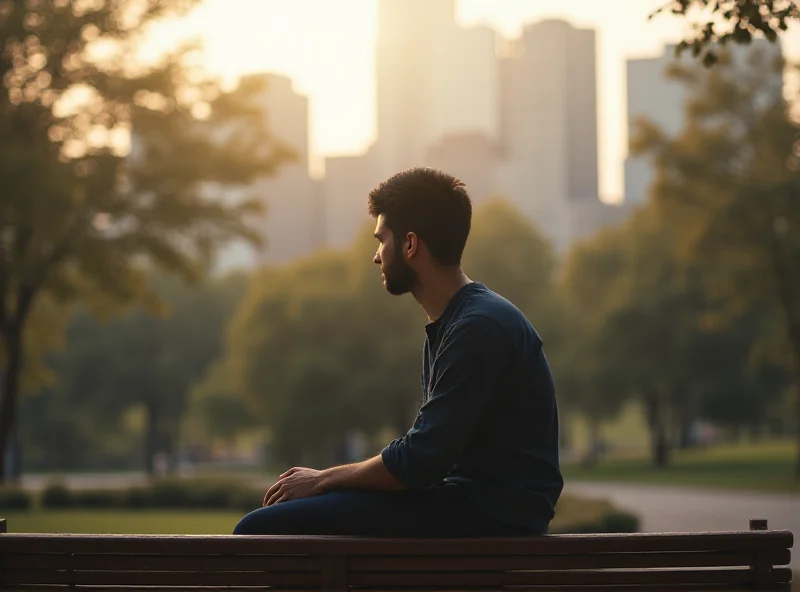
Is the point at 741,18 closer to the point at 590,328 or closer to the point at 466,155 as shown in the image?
the point at 590,328

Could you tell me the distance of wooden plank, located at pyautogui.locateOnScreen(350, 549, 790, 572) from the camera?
3885mm

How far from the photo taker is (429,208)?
417 centimetres

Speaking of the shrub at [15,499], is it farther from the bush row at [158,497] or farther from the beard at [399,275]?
the beard at [399,275]

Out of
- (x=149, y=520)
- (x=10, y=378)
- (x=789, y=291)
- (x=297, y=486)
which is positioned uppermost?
(x=789, y=291)

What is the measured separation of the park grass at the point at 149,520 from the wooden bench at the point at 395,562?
14.2 metres

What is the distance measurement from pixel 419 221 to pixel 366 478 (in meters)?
0.86

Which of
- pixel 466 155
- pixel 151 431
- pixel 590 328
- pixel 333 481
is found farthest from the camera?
pixel 466 155

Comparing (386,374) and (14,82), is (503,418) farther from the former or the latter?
(386,374)

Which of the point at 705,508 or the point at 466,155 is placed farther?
the point at 466,155

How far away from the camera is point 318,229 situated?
637 feet

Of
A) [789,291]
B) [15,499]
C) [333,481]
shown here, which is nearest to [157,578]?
[333,481]

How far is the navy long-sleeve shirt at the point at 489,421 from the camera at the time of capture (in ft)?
12.9

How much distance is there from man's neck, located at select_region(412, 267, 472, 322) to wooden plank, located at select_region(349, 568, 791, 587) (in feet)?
2.95

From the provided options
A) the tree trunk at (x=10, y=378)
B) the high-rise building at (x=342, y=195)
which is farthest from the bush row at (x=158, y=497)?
the high-rise building at (x=342, y=195)
